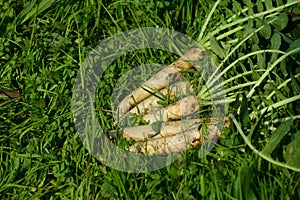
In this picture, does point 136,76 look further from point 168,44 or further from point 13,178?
point 13,178

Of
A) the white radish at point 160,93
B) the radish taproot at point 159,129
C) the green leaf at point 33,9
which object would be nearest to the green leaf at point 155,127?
the radish taproot at point 159,129

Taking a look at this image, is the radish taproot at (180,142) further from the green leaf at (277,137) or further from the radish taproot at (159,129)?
the green leaf at (277,137)

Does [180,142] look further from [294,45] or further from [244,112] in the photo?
[294,45]

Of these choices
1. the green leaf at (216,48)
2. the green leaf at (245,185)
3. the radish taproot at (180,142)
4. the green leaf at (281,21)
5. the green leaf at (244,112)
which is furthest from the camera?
the green leaf at (216,48)

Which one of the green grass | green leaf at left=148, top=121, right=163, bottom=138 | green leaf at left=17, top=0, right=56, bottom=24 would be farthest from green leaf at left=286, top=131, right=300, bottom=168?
green leaf at left=17, top=0, right=56, bottom=24

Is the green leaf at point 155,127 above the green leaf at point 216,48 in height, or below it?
below

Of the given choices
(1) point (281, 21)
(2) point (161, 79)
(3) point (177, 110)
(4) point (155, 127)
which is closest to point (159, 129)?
(4) point (155, 127)

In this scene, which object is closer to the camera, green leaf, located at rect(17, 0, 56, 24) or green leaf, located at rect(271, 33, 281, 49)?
green leaf, located at rect(271, 33, 281, 49)

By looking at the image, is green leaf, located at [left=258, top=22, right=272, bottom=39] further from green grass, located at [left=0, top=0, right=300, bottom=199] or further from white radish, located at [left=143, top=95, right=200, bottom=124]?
white radish, located at [left=143, top=95, right=200, bottom=124]
